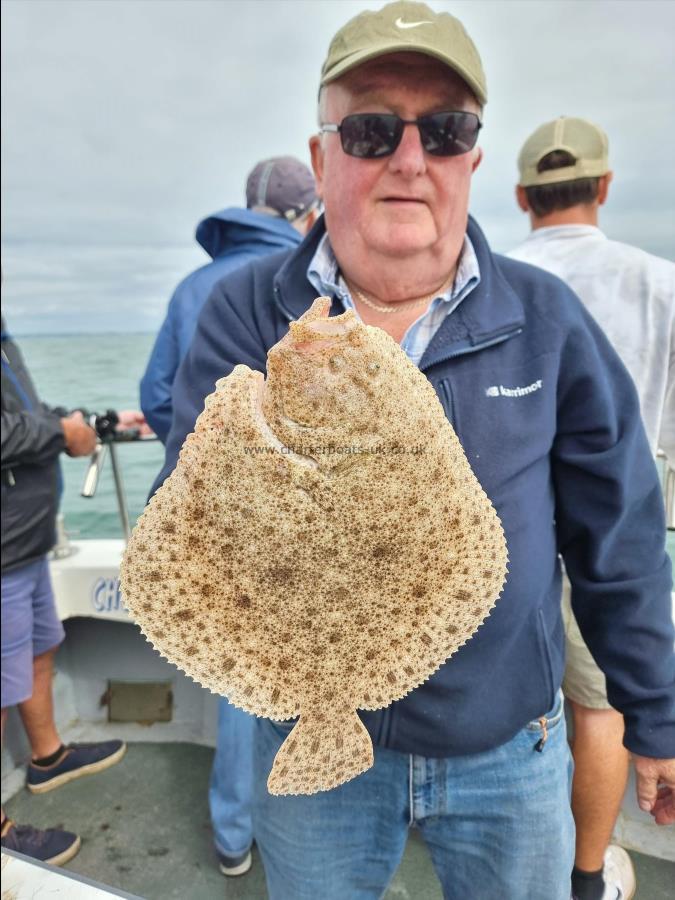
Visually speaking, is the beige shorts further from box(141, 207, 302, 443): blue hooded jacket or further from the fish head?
the fish head

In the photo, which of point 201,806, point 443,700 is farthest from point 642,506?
point 201,806

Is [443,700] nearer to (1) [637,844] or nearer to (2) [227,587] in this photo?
(2) [227,587]

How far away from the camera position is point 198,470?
105 centimetres

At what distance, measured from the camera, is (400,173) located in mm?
1275

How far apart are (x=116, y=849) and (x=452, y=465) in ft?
10.8

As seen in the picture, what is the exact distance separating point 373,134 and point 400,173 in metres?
0.10

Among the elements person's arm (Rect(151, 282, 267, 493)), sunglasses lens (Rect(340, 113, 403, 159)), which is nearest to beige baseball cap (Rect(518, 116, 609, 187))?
sunglasses lens (Rect(340, 113, 403, 159))

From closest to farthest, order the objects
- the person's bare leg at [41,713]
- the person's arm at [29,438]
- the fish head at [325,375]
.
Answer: the fish head at [325,375] → the person's arm at [29,438] → the person's bare leg at [41,713]

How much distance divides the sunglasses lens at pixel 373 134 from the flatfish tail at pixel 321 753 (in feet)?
3.89

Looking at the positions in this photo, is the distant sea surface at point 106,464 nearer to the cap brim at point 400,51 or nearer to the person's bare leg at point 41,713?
the person's bare leg at point 41,713

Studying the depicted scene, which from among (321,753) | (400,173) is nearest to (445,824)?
(321,753)

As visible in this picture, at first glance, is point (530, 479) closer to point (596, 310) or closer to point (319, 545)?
point (319, 545)

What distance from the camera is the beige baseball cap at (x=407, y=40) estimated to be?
52.0 inches

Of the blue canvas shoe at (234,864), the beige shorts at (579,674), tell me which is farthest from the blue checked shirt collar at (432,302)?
the blue canvas shoe at (234,864)
